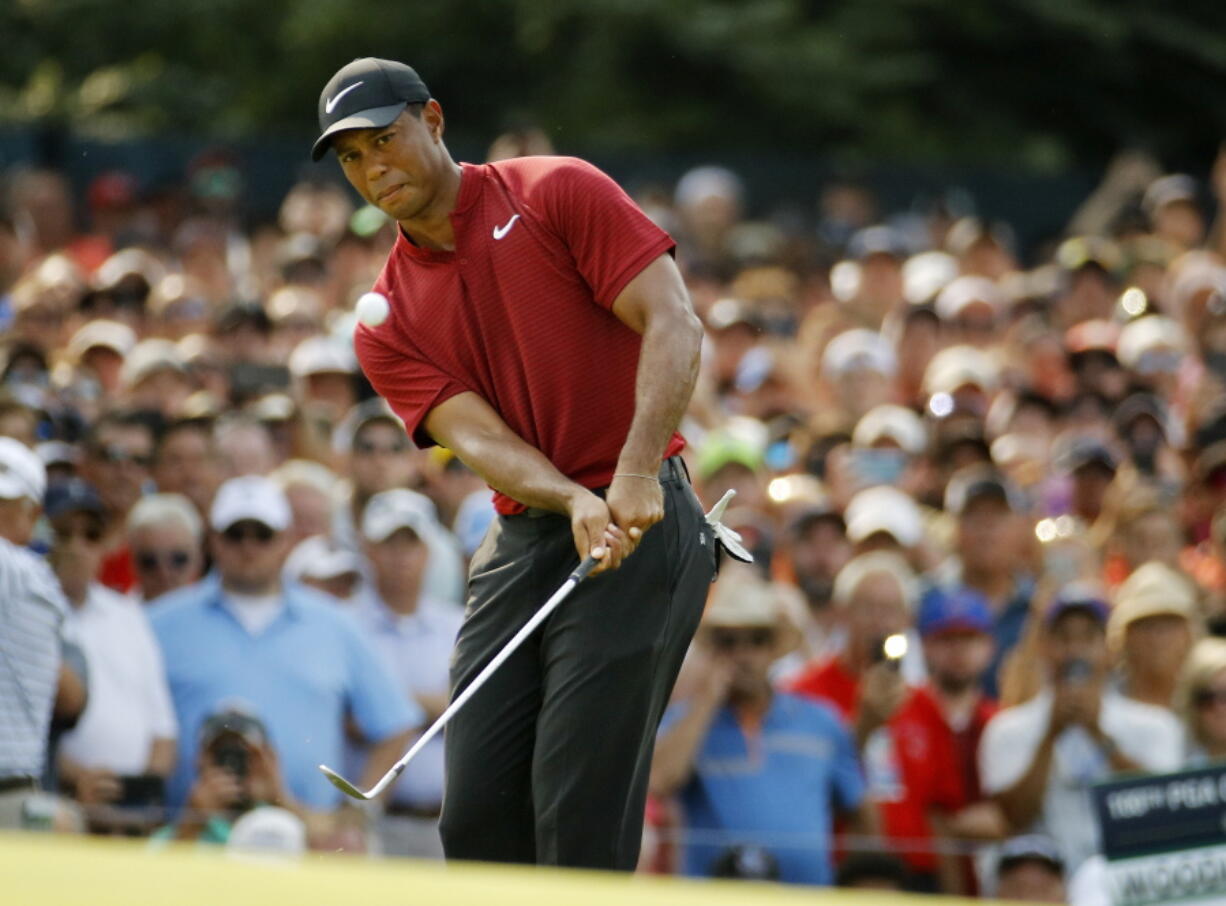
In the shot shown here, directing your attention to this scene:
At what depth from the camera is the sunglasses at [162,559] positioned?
8641 mm

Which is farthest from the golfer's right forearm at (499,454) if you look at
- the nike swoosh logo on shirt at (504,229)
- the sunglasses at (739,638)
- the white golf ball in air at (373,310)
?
the sunglasses at (739,638)

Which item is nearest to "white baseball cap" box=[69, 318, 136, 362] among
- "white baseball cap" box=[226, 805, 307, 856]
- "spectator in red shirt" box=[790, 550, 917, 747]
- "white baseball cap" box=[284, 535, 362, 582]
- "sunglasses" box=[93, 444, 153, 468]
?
"sunglasses" box=[93, 444, 153, 468]

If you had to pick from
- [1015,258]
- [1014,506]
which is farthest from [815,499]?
[1015,258]

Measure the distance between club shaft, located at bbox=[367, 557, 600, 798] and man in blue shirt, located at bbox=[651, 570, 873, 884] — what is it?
8.70ft

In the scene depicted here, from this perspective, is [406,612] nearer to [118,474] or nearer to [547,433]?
[118,474]

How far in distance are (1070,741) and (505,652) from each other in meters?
3.53

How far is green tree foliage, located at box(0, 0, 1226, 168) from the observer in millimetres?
20922

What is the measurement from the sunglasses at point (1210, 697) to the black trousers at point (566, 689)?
10.8 ft

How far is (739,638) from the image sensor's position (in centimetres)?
796

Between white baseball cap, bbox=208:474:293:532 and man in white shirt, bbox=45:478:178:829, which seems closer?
man in white shirt, bbox=45:478:178:829

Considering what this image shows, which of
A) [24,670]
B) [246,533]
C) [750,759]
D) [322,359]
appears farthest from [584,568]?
[322,359]

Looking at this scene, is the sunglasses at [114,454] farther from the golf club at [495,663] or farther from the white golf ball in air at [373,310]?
the golf club at [495,663]

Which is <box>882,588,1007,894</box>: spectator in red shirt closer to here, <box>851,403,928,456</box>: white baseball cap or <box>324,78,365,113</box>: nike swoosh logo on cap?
<box>851,403,928,456</box>: white baseball cap

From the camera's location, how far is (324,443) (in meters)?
10.1
